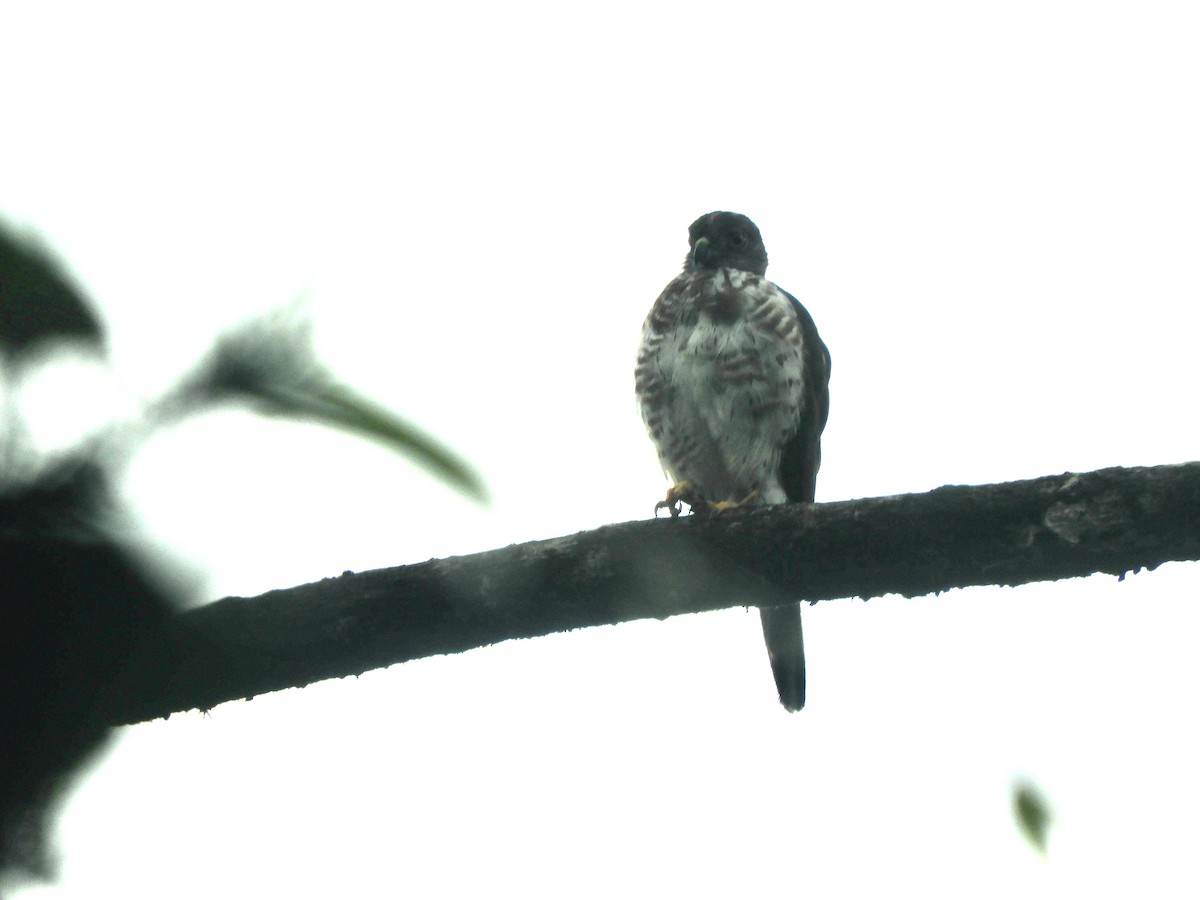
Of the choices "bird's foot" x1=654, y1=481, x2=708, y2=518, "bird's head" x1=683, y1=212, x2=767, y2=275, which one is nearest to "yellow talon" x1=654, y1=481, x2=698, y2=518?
"bird's foot" x1=654, y1=481, x2=708, y2=518

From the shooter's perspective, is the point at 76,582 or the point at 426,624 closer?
the point at 76,582

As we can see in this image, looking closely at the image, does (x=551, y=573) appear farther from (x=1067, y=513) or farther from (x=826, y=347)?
(x=826, y=347)

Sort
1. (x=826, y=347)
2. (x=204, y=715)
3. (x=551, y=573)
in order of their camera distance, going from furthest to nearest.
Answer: (x=826, y=347)
(x=551, y=573)
(x=204, y=715)

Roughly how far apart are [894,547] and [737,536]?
41 centimetres

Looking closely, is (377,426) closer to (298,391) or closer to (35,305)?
(298,391)

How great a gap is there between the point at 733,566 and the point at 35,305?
9.10 feet

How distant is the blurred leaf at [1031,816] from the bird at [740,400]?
4.48m

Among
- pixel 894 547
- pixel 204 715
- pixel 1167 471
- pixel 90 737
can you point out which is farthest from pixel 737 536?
pixel 90 737

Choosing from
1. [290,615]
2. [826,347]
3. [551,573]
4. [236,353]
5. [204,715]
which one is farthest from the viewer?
[826,347]

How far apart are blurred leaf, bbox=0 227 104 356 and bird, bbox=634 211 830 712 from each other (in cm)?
506

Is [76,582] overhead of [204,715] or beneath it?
beneath

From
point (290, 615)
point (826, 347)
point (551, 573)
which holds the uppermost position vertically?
point (826, 347)

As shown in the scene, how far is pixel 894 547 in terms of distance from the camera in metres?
3.08

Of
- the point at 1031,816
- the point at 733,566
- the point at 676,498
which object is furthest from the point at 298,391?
the point at 676,498
